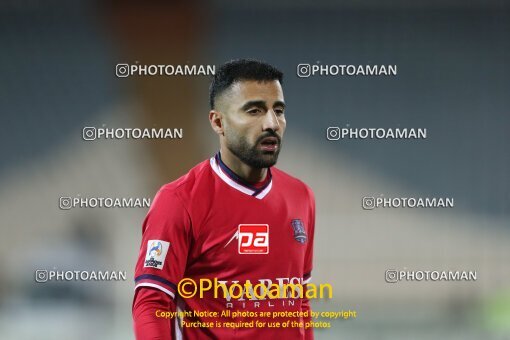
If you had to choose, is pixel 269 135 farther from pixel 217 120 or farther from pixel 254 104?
pixel 217 120

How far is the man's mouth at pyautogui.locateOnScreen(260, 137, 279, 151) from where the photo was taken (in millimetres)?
2344

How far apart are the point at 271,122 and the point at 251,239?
38 cm

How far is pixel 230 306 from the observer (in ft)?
7.61

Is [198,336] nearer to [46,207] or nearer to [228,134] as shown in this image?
[228,134]

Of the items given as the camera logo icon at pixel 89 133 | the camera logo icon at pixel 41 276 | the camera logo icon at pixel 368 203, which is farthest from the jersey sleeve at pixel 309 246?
the camera logo icon at pixel 41 276

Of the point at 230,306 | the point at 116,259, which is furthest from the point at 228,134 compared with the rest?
the point at 116,259

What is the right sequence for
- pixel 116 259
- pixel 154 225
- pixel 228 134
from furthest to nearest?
pixel 116 259 < pixel 228 134 < pixel 154 225

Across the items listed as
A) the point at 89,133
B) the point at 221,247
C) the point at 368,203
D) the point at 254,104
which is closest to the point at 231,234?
the point at 221,247

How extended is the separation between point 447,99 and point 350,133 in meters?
0.47

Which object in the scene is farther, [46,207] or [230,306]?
[46,207]

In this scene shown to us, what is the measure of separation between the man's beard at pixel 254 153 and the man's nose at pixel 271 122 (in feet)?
0.07

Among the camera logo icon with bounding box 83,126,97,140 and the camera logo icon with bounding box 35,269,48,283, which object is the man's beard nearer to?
the camera logo icon with bounding box 83,126,97,140

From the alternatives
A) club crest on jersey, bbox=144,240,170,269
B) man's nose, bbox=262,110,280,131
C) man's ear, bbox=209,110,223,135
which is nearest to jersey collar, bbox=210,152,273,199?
man's ear, bbox=209,110,223,135

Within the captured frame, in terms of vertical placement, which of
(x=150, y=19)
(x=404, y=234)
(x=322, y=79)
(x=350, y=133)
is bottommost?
(x=404, y=234)
